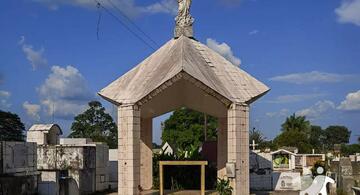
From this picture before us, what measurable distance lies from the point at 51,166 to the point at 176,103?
228 inches

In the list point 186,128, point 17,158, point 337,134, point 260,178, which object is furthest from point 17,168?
point 337,134

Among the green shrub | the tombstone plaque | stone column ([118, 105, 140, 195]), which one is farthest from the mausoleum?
the tombstone plaque

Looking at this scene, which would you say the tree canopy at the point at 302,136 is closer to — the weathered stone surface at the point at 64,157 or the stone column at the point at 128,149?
the weathered stone surface at the point at 64,157

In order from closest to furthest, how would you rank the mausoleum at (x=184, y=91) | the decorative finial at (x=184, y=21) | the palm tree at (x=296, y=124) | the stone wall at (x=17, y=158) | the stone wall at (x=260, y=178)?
1. the stone wall at (x=17, y=158)
2. the mausoleum at (x=184, y=91)
3. the decorative finial at (x=184, y=21)
4. the stone wall at (x=260, y=178)
5. the palm tree at (x=296, y=124)

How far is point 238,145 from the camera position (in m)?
17.6

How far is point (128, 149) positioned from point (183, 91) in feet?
13.5

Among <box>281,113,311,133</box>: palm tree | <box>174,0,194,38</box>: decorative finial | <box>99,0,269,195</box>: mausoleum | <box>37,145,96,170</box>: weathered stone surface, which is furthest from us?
<box>281,113,311,133</box>: palm tree

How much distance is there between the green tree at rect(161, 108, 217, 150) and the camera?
59.5m

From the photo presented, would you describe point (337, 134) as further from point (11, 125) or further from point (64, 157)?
point (64, 157)

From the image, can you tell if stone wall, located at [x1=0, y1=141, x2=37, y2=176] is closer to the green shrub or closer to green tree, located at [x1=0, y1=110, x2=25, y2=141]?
the green shrub

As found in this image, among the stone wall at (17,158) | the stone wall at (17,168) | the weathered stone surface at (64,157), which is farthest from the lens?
the weathered stone surface at (64,157)

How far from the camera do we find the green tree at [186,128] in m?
59.5

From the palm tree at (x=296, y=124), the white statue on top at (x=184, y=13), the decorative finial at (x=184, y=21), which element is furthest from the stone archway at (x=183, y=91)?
the palm tree at (x=296, y=124)

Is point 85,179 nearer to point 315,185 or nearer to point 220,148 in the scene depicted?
point 220,148
